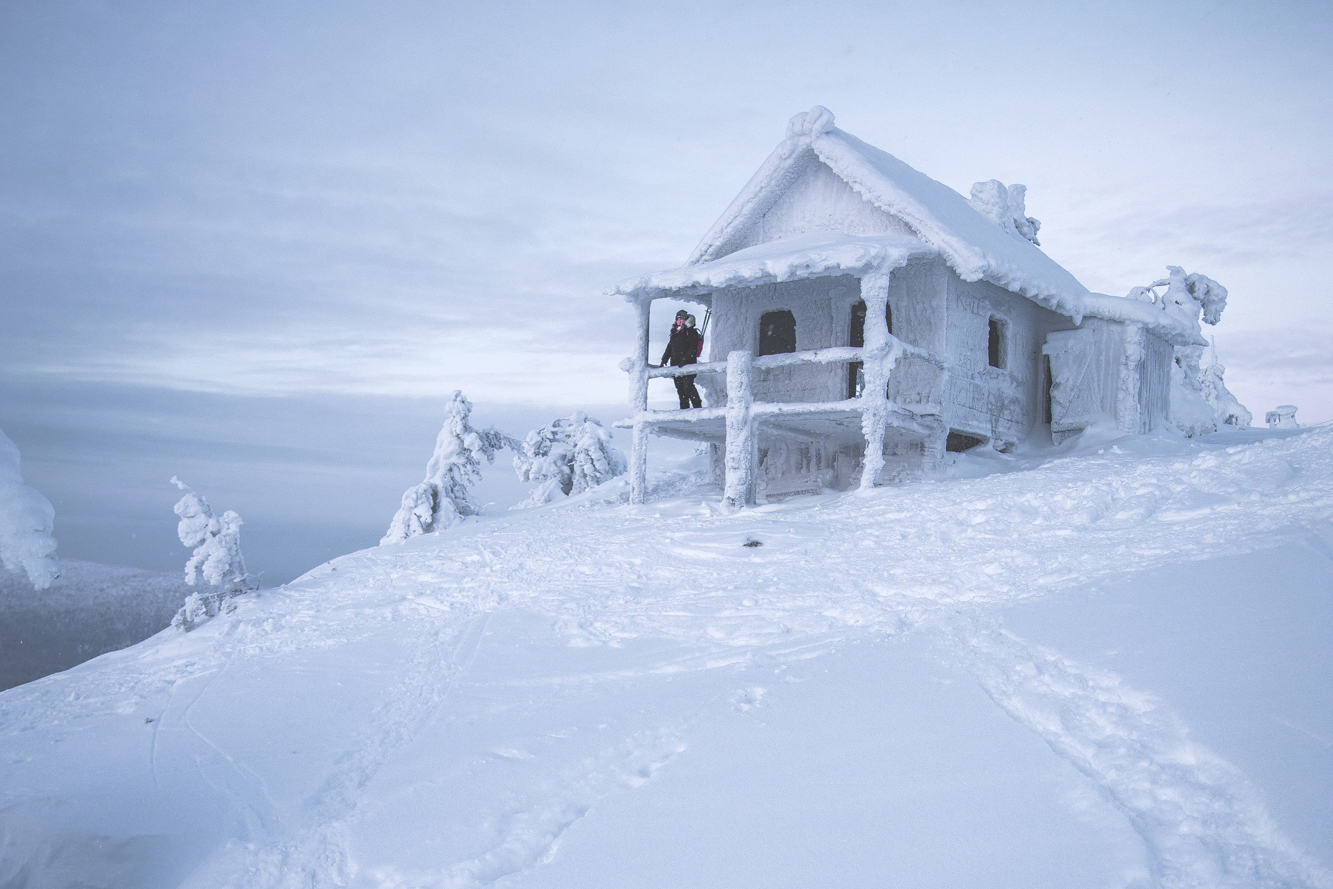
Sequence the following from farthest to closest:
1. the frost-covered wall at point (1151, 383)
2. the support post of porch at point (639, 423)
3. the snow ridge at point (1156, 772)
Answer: the frost-covered wall at point (1151, 383) → the support post of porch at point (639, 423) → the snow ridge at point (1156, 772)

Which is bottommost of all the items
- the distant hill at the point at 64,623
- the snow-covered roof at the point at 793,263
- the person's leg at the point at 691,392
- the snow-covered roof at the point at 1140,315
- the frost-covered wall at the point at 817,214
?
the distant hill at the point at 64,623

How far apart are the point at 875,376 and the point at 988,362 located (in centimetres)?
387

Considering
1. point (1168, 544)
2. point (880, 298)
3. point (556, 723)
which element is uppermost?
point (880, 298)

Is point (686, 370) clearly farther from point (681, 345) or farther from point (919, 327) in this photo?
point (919, 327)

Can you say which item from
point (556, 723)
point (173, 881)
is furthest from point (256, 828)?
point (556, 723)

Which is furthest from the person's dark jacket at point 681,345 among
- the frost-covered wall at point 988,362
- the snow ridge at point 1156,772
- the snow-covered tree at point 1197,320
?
the snow-covered tree at point 1197,320

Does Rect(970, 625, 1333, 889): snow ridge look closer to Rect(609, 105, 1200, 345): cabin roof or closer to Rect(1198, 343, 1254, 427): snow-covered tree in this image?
Rect(609, 105, 1200, 345): cabin roof

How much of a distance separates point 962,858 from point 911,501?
8.53 meters

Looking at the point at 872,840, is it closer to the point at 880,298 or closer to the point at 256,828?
the point at 256,828

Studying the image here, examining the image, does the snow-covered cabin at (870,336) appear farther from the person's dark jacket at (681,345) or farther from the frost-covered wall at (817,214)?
the person's dark jacket at (681,345)

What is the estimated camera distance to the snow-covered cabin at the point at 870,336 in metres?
15.8

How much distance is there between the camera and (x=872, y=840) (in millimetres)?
5785

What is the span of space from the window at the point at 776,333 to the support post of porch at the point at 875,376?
3.40m

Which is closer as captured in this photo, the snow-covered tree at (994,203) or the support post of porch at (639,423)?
the support post of porch at (639,423)
